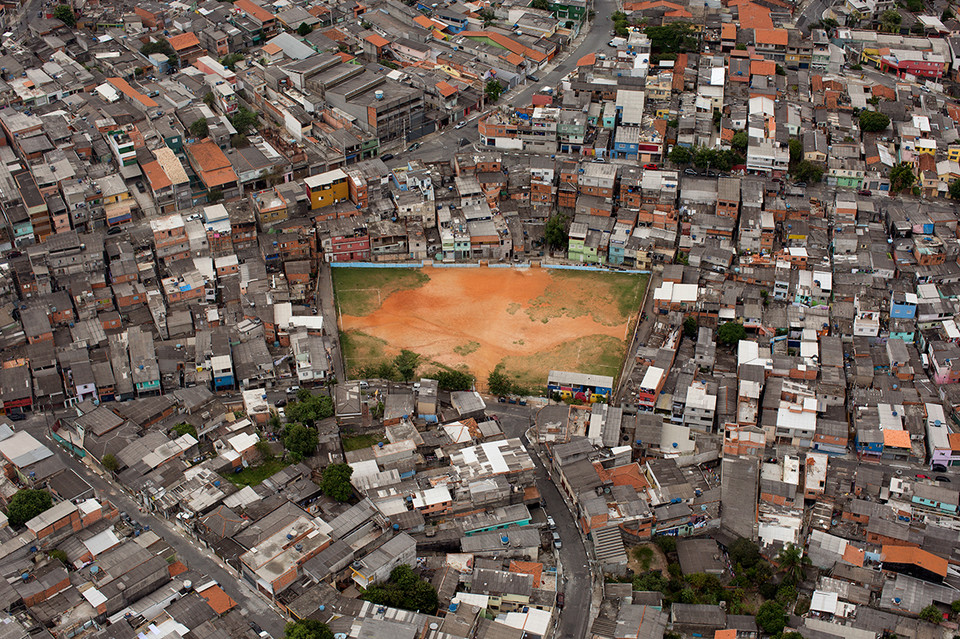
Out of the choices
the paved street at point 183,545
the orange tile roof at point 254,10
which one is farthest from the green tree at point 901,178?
the orange tile roof at point 254,10

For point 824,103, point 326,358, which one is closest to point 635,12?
point 824,103

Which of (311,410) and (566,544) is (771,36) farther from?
(566,544)

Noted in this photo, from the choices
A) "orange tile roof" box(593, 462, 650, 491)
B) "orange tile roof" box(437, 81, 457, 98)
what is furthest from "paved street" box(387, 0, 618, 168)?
"orange tile roof" box(593, 462, 650, 491)

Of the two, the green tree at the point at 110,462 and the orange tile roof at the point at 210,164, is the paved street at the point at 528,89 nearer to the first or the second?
the orange tile roof at the point at 210,164

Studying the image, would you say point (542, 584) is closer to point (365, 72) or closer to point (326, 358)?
point (326, 358)

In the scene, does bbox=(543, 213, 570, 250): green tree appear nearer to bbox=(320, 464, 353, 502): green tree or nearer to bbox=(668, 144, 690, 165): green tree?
bbox=(668, 144, 690, 165): green tree

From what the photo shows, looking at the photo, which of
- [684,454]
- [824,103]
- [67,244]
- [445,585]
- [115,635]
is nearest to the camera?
[115,635]

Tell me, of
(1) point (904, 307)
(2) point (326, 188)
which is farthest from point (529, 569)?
(2) point (326, 188)
